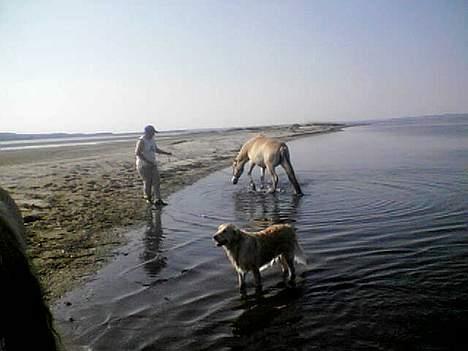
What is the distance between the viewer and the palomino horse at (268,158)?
15.7m

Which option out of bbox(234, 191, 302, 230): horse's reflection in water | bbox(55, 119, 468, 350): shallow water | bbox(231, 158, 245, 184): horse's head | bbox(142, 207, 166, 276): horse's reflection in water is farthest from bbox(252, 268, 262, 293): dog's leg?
bbox(231, 158, 245, 184): horse's head

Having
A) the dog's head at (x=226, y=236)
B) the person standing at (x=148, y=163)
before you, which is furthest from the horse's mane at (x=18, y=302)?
the person standing at (x=148, y=163)

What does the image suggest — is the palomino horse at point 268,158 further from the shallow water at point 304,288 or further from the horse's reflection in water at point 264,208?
the shallow water at point 304,288

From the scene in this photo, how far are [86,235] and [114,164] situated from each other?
663 inches

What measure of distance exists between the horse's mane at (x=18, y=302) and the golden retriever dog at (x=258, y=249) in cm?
392

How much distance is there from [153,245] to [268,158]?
8429mm

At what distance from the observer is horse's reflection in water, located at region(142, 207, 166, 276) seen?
8031mm

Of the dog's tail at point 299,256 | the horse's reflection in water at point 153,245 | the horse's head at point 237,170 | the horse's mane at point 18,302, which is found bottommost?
the horse's reflection in water at point 153,245

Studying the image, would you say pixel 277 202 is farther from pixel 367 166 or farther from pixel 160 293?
pixel 367 166

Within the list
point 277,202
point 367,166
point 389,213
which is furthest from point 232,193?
point 367,166

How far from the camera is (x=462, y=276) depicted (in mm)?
6637

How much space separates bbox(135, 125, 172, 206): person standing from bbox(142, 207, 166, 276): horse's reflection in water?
4.32ft

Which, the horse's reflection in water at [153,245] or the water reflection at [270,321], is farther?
the horse's reflection in water at [153,245]

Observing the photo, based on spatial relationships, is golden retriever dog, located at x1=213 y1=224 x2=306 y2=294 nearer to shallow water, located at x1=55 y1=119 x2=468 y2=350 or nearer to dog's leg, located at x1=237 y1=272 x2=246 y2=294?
dog's leg, located at x1=237 y1=272 x2=246 y2=294
